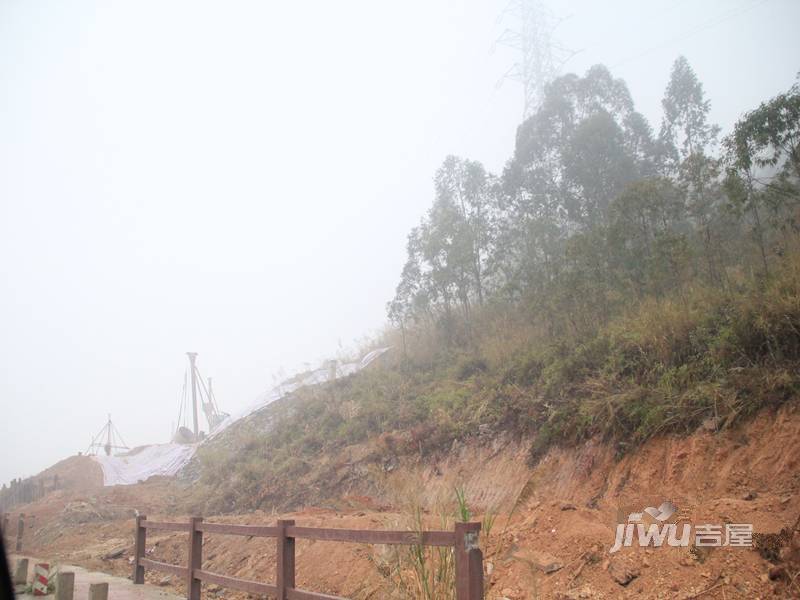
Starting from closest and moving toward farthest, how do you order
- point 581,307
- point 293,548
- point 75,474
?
point 293,548
point 581,307
point 75,474

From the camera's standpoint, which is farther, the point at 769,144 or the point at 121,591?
the point at 769,144

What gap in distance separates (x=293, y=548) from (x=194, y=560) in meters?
3.08

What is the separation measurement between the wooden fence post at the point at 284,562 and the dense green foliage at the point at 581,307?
4956mm

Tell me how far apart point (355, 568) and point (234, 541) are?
4.85m

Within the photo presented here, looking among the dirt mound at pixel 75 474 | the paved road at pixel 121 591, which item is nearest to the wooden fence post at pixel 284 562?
the paved road at pixel 121 591

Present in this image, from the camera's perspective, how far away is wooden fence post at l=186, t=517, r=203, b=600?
7656mm

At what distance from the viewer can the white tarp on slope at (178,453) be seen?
22111 millimetres

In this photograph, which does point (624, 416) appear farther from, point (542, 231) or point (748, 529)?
point (542, 231)

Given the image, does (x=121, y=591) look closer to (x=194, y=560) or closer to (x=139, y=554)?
(x=139, y=554)

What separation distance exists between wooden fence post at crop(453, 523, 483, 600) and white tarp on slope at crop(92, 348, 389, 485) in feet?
56.5

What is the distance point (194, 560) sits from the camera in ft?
25.5

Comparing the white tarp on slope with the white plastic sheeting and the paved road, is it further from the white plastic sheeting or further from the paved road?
the paved road

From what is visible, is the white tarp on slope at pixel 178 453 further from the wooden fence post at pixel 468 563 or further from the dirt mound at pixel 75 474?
the wooden fence post at pixel 468 563

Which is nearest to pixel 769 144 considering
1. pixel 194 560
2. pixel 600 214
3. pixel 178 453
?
pixel 600 214
